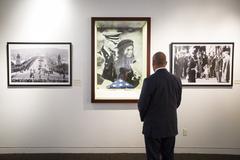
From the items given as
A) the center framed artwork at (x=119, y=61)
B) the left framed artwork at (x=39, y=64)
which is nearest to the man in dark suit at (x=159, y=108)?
the center framed artwork at (x=119, y=61)

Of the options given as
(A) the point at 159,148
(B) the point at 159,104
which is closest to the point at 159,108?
(B) the point at 159,104

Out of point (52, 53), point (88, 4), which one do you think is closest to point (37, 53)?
point (52, 53)

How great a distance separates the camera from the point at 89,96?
3984mm

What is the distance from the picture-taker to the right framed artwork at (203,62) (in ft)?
12.9

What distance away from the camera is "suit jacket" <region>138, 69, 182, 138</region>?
2605 millimetres

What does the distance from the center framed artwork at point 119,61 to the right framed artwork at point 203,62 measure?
50 cm

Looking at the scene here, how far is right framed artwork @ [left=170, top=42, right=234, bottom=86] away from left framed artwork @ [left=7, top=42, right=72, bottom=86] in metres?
1.67

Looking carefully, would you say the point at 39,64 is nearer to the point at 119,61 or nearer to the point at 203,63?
the point at 119,61

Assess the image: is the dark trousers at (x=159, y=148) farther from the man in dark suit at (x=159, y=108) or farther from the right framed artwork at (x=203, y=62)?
the right framed artwork at (x=203, y=62)

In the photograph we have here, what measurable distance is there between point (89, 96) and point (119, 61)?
2.40 feet

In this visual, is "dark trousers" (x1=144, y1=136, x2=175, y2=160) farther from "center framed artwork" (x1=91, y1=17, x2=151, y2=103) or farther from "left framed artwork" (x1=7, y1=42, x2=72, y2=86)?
"left framed artwork" (x1=7, y1=42, x2=72, y2=86)

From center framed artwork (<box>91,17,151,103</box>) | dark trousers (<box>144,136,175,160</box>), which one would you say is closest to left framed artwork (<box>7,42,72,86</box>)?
center framed artwork (<box>91,17,151,103</box>)

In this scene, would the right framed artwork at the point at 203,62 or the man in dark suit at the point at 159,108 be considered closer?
the man in dark suit at the point at 159,108

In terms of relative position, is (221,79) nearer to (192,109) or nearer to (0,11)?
(192,109)
